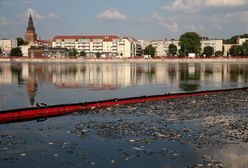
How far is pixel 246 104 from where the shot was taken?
96.3ft

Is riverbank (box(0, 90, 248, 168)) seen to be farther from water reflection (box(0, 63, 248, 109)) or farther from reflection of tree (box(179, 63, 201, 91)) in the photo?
reflection of tree (box(179, 63, 201, 91))

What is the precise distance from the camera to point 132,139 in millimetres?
17047

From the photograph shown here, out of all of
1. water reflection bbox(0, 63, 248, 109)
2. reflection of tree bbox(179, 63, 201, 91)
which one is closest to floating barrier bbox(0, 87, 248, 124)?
water reflection bbox(0, 63, 248, 109)

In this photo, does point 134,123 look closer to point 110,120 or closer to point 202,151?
point 110,120

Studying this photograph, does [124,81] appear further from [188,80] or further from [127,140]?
[127,140]

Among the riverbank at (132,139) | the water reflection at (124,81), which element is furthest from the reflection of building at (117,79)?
the riverbank at (132,139)

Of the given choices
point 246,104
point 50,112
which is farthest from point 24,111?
point 246,104

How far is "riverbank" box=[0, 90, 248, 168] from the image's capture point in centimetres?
1398

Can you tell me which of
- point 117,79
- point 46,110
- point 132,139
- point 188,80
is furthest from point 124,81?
point 132,139

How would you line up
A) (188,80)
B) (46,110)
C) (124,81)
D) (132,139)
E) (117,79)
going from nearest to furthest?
(132,139)
(46,110)
(124,81)
(188,80)
(117,79)

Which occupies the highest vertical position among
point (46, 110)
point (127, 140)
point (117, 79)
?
point (117, 79)

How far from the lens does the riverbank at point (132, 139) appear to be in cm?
1398

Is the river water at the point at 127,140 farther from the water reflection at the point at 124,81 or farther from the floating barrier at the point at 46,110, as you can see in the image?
the water reflection at the point at 124,81

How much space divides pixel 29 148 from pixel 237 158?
8777 millimetres
